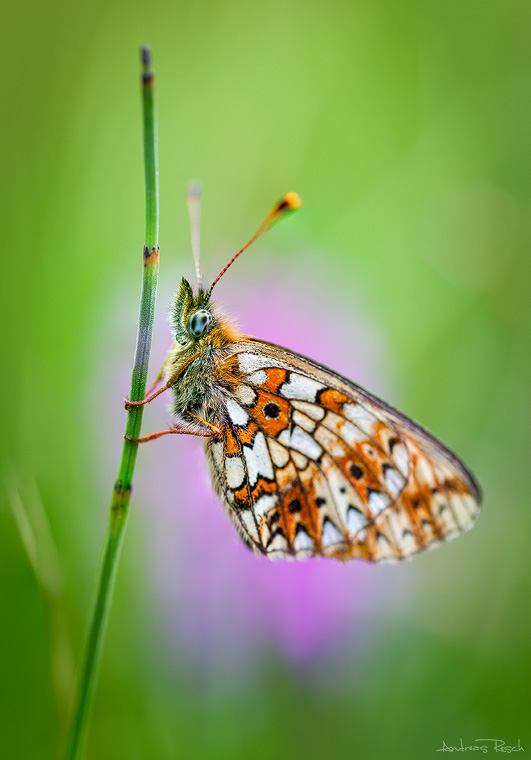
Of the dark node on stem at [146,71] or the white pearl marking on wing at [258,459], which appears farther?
the white pearl marking on wing at [258,459]

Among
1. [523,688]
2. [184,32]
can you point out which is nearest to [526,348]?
[523,688]

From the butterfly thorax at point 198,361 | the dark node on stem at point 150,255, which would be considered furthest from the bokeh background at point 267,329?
the dark node on stem at point 150,255

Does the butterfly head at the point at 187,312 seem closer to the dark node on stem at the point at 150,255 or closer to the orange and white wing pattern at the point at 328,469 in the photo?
the orange and white wing pattern at the point at 328,469

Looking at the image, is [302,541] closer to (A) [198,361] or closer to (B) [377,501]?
(B) [377,501]

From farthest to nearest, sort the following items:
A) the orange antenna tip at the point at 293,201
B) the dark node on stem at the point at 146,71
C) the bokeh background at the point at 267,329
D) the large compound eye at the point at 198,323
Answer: the bokeh background at the point at 267,329 < the large compound eye at the point at 198,323 < the orange antenna tip at the point at 293,201 < the dark node on stem at the point at 146,71

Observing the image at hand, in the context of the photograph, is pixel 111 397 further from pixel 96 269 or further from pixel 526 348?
pixel 526 348

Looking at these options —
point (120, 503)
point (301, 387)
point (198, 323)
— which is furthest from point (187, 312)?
point (120, 503)
